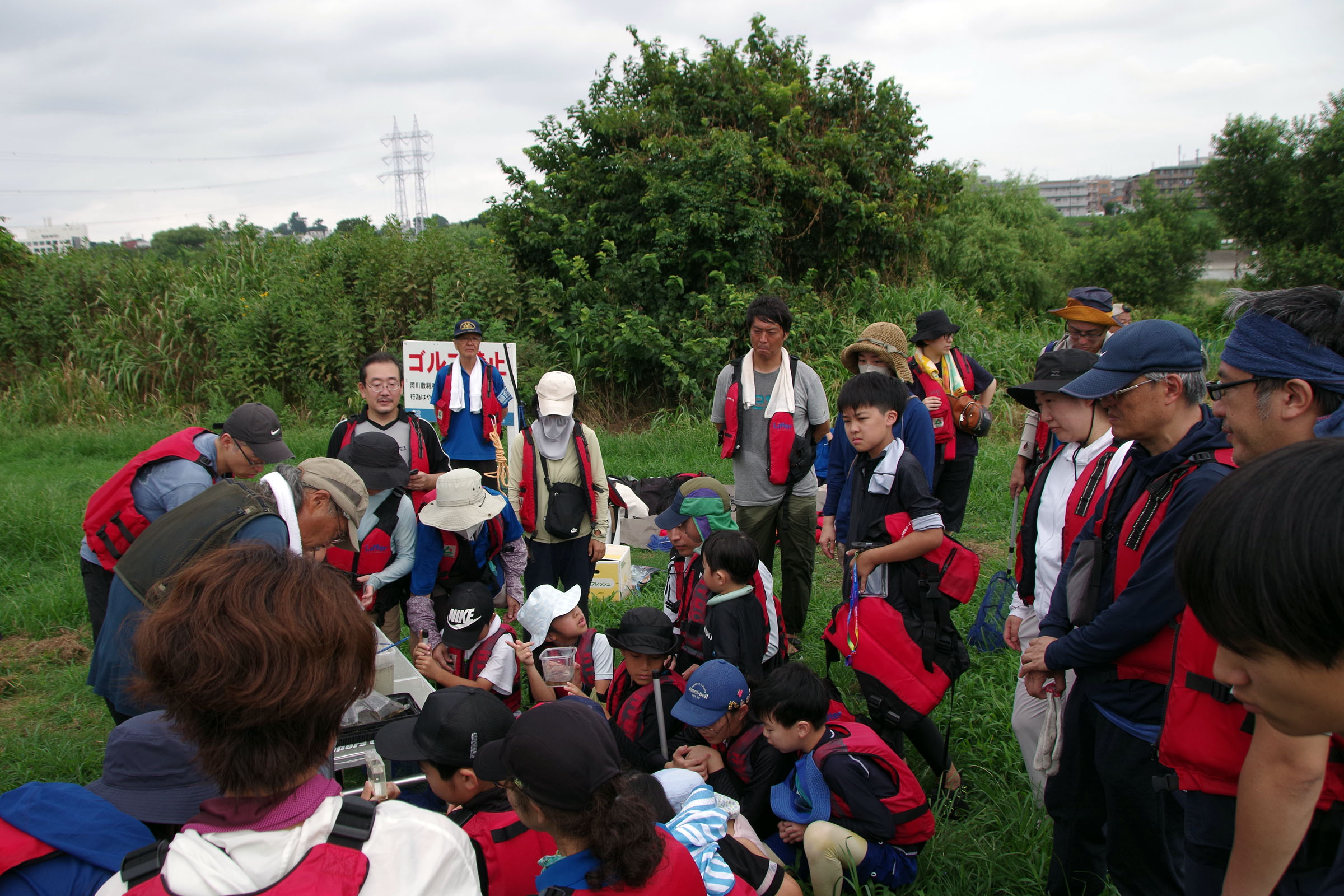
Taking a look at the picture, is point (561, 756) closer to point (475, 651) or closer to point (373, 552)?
point (475, 651)

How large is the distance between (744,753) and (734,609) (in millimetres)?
604

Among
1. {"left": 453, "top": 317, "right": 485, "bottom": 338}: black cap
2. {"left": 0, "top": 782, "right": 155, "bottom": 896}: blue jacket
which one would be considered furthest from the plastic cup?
{"left": 453, "top": 317, "right": 485, "bottom": 338}: black cap

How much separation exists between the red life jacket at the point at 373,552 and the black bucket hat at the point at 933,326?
11.3 feet

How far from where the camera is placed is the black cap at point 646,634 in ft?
10.7

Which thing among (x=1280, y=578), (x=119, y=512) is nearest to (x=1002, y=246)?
(x=119, y=512)

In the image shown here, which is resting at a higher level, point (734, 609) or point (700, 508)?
A: point (700, 508)

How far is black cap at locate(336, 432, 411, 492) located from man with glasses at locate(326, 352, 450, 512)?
62 centimetres

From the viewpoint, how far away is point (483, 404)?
657 cm

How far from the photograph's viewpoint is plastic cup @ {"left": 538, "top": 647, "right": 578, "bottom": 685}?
361 centimetres

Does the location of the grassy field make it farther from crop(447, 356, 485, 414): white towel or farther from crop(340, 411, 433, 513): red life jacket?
crop(447, 356, 485, 414): white towel

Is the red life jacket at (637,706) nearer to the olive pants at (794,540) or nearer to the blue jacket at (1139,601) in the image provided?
the olive pants at (794,540)

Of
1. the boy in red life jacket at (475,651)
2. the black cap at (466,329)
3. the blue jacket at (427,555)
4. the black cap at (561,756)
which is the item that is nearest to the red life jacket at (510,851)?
the black cap at (561,756)

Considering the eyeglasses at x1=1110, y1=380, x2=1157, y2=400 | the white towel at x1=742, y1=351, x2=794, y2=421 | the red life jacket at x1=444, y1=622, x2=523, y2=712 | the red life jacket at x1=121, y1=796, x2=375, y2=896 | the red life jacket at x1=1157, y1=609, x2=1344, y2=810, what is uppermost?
the eyeglasses at x1=1110, y1=380, x2=1157, y2=400

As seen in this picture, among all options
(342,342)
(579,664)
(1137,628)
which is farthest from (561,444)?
(342,342)
